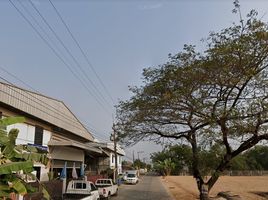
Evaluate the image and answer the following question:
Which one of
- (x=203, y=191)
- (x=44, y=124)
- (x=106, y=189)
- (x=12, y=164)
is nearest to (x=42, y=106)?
(x=44, y=124)

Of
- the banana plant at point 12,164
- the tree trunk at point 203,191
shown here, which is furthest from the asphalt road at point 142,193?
the banana plant at point 12,164

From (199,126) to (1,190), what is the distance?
1683 centimetres

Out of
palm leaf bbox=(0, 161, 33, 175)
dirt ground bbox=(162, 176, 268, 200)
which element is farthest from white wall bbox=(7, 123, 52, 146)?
palm leaf bbox=(0, 161, 33, 175)

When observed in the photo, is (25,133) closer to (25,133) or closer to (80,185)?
(25,133)

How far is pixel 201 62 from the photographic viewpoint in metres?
20.9

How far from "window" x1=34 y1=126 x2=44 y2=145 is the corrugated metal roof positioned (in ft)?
2.94

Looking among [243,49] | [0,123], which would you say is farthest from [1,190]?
[243,49]

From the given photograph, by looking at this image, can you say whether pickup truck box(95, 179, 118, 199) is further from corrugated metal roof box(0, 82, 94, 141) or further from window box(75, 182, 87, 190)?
corrugated metal roof box(0, 82, 94, 141)

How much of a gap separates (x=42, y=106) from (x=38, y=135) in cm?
235

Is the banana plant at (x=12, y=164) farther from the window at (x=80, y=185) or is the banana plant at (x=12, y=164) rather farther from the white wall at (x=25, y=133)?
the white wall at (x=25, y=133)

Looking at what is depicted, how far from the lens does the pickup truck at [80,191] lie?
20692mm

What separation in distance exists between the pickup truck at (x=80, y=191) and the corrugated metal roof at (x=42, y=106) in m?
6.67

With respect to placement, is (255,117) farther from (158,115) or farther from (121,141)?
(121,141)

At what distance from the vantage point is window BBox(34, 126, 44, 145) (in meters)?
31.1
